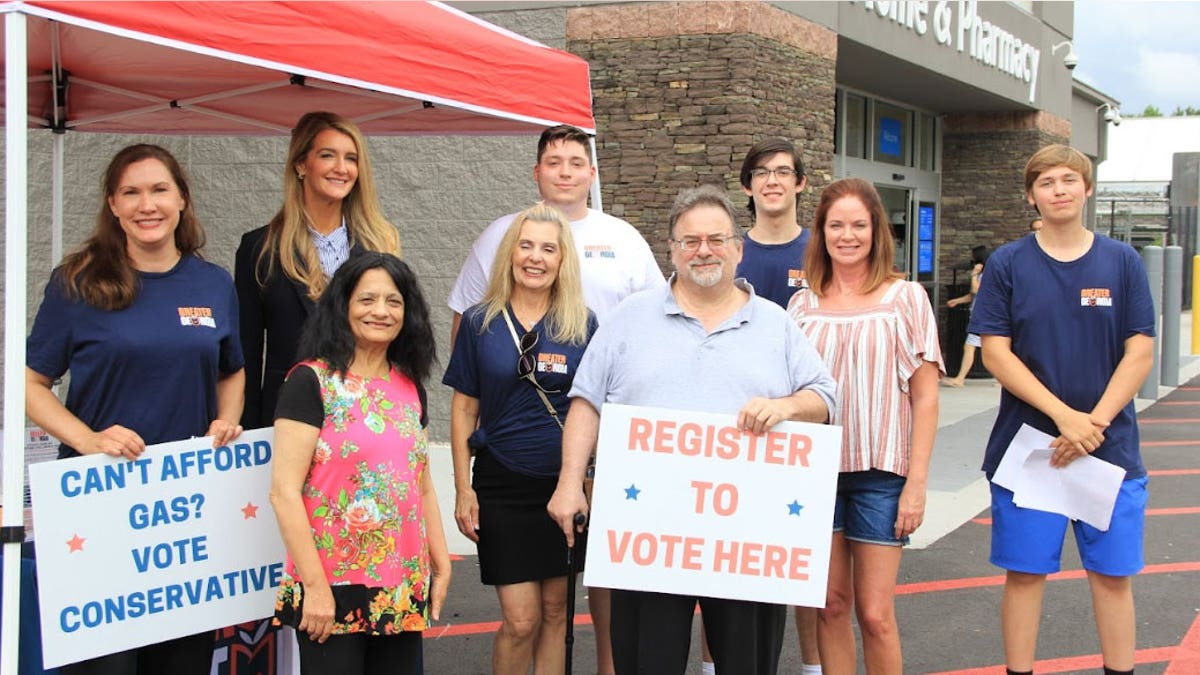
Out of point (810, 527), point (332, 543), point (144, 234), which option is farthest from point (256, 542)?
point (810, 527)

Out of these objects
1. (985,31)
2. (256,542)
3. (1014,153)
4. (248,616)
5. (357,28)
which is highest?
(985,31)

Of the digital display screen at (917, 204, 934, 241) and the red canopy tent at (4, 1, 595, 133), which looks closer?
the red canopy tent at (4, 1, 595, 133)

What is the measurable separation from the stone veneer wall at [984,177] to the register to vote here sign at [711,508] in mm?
14516

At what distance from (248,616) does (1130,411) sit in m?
3.04

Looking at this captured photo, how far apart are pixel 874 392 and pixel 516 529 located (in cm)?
124

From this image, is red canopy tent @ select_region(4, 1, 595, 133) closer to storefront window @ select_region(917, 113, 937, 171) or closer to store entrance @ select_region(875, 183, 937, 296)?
store entrance @ select_region(875, 183, 937, 296)

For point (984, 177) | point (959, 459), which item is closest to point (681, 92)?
point (959, 459)

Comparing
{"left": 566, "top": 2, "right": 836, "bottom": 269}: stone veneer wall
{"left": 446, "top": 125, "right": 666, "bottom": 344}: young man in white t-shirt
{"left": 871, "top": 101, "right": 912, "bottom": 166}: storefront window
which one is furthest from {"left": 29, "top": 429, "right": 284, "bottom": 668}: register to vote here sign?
{"left": 871, "top": 101, "right": 912, "bottom": 166}: storefront window

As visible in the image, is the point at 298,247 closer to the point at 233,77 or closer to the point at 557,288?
the point at 557,288

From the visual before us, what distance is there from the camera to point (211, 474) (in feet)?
11.5

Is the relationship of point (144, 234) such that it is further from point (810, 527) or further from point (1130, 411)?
point (1130, 411)

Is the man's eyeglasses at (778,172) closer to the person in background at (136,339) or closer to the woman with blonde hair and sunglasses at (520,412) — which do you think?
the woman with blonde hair and sunglasses at (520,412)

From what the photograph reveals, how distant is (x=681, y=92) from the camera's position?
32.4ft

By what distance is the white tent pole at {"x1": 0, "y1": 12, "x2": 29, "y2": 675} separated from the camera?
3104 mm
